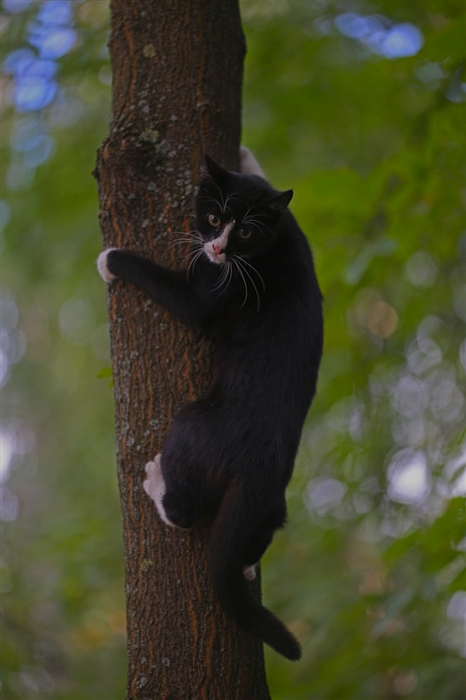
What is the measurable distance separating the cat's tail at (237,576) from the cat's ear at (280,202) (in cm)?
103

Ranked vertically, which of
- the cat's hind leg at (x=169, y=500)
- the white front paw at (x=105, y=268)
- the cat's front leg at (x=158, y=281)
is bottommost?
the cat's hind leg at (x=169, y=500)

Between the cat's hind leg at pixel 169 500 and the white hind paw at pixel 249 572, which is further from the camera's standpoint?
the white hind paw at pixel 249 572

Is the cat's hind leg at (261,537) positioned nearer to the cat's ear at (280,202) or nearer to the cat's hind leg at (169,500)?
the cat's hind leg at (169,500)

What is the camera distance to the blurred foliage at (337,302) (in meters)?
2.87

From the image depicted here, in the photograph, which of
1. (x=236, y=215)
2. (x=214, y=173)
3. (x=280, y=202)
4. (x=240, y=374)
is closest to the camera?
(x=240, y=374)

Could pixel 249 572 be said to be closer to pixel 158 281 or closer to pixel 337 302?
pixel 158 281

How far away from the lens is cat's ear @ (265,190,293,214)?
7.71 ft

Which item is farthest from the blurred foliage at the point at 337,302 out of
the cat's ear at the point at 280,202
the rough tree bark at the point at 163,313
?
the rough tree bark at the point at 163,313

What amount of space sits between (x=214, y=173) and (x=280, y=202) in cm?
28

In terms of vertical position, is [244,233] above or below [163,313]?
above

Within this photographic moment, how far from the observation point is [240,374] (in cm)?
217

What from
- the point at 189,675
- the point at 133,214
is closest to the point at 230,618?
the point at 189,675

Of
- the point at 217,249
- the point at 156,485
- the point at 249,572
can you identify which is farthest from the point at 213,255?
the point at 249,572

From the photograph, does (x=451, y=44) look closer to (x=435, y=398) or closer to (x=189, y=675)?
(x=189, y=675)
